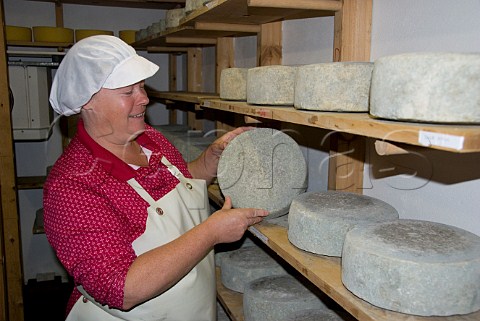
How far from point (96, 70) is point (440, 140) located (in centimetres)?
108

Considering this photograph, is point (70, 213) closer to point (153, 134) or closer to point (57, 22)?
point (153, 134)

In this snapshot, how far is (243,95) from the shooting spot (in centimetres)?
184

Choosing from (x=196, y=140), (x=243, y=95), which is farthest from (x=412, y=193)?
(x=196, y=140)

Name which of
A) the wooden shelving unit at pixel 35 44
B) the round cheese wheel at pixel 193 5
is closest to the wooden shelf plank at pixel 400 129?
the round cheese wheel at pixel 193 5

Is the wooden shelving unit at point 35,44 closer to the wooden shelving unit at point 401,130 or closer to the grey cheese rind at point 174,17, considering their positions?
the grey cheese rind at point 174,17

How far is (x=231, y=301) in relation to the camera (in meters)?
1.96

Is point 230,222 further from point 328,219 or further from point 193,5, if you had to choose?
point 193,5

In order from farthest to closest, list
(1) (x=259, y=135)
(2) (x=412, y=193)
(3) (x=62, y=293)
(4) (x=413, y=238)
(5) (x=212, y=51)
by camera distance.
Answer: (3) (x=62, y=293) < (5) (x=212, y=51) < (1) (x=259, y=135) < (2) (x=412, y=193) < (4) (x=413, y=238)

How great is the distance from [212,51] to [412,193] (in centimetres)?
244

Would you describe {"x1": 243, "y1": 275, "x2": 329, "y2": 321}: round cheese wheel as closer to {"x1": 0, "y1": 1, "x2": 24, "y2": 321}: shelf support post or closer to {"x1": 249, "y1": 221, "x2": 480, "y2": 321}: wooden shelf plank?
{"x1": 249, "y1": 221, "x2": 480, "y2": 321}: wooden shelf plank

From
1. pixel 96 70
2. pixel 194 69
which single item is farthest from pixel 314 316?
pixel 194 69

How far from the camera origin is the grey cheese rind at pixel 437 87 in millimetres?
796

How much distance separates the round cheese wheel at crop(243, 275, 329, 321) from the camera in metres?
1.61

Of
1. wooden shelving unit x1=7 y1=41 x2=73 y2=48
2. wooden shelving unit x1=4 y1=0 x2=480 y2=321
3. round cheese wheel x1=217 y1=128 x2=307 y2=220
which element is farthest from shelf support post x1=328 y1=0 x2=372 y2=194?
wooden shelving unit x1=7 y1=41 x2=73 y2=48
